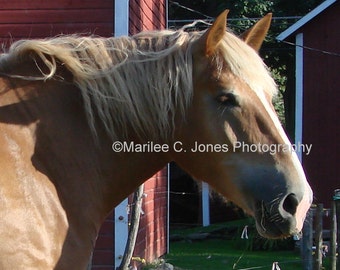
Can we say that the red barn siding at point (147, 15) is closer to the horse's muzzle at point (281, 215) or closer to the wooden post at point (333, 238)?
the wooden post at point (333, 238)

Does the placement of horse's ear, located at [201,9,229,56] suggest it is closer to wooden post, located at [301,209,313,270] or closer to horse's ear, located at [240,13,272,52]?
horse's ear, located at [240,13,272,52]

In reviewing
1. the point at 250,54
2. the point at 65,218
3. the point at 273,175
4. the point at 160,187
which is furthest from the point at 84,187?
the point at 160,187

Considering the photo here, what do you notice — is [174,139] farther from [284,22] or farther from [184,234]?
[284,22]

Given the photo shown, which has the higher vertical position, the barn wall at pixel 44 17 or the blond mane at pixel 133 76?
the barn wall at pixel 44 17

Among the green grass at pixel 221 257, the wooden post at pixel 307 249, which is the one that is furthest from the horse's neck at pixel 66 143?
the green grass at pixel 221 257

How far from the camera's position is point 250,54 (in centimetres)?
248

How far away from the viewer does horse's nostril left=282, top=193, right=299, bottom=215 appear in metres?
2.24

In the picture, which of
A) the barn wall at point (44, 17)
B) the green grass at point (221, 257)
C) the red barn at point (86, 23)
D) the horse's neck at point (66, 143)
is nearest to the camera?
the horse's neck at point (66, 143)

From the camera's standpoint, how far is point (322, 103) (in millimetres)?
11367

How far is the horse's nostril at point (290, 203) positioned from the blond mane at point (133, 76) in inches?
19.5

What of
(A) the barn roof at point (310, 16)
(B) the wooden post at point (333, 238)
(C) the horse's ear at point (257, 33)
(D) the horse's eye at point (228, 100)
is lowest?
(B) the wooden post at point (333, 238)

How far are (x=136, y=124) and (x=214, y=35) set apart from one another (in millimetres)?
511

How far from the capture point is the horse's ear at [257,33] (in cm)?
270

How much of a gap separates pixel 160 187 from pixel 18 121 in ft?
22.8
